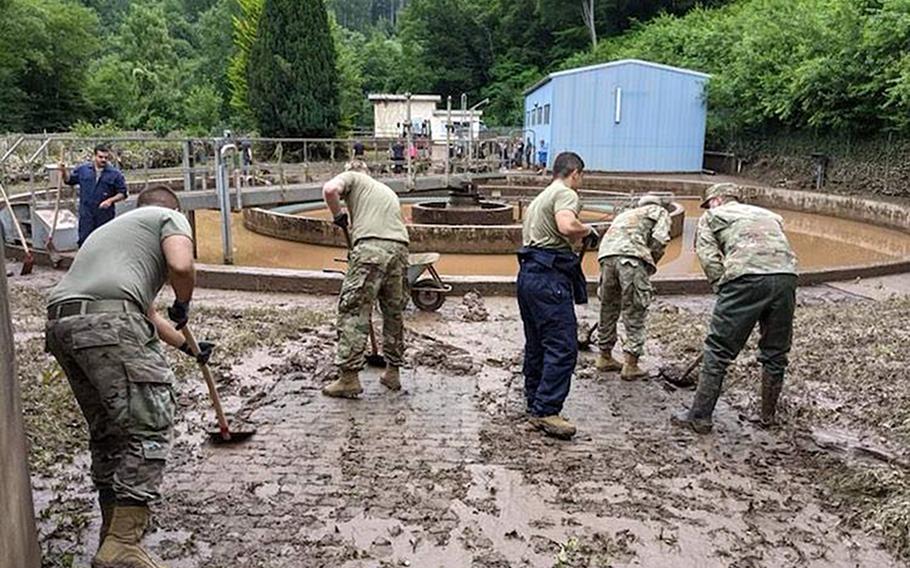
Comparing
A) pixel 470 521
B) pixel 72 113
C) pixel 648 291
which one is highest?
pixel 72 113

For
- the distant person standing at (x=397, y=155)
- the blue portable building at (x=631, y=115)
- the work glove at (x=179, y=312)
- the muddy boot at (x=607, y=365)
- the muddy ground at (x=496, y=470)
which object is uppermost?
the blue portable building at (x=631, y=115)

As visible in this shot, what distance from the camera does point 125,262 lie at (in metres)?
2.89

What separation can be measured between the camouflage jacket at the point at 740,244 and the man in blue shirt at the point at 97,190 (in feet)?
21.0

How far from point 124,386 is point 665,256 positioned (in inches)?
413

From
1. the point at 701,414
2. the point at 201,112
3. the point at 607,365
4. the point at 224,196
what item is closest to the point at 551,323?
the point at 701,414

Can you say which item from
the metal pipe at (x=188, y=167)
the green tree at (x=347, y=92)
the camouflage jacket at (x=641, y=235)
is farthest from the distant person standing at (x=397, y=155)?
the camouflage jacket at (x=641, y=235)

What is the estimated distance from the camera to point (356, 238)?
5020mm

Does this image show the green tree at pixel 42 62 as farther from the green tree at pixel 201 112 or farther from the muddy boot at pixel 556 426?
the muddy boot at pixel 556 426

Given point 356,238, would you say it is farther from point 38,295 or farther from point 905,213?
point 905,213

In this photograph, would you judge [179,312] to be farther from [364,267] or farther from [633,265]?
[633,265]

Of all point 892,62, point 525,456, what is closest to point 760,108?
point 892,62

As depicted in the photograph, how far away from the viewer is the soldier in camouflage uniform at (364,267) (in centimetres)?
497

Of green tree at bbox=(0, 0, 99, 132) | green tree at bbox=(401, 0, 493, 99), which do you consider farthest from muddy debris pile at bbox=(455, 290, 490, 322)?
green tree at bbox=(401, 0, 493, 99)

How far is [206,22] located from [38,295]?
5612cm
